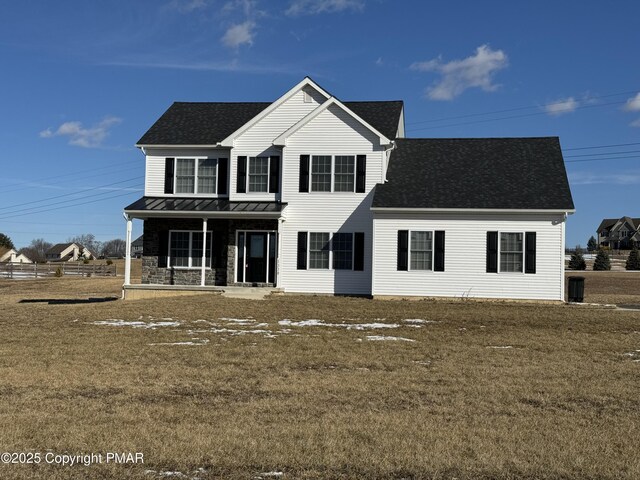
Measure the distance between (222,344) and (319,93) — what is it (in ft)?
50.7

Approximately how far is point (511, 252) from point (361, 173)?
6.38 meters

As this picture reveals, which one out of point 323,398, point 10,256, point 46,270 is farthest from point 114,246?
point 323,398

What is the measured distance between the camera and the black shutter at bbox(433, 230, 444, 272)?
23938mm

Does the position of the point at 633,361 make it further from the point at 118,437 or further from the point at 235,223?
the point at 235,223

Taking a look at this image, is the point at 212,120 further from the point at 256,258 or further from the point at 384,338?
the point at 384,338

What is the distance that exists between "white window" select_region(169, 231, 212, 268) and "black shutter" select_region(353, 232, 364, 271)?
608 centimetres

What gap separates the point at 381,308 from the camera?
2056 centimetres

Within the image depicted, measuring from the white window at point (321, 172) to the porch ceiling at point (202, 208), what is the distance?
1539 millimetres

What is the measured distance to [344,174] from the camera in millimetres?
25469

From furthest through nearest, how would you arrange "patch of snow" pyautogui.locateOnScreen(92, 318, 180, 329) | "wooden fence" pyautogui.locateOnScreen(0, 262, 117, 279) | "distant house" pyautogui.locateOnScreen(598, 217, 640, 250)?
"distant house" pyautogui.locateOnScreen(598, 217, 640, 250)
"wooden fence" pyautogui.locateOnScreen(0, 262, 117, 279)
"patch of snow" pyautogui.locateOnScreen(92, 318, 180, 329)

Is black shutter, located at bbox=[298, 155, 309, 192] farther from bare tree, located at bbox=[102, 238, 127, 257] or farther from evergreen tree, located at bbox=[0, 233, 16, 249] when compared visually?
bare tree, located at bbox=[102, 238, 127, 257]

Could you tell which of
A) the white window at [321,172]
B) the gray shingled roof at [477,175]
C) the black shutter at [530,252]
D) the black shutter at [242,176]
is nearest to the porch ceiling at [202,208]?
the black shutter at [242,176]

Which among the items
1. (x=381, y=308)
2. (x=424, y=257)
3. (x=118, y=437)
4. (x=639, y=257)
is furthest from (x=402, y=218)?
(x=639, y=257)

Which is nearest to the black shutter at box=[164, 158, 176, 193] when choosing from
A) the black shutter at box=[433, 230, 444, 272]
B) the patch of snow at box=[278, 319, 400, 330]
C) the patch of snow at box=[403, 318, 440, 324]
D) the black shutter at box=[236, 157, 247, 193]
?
the black shutter at box=[236, 157, 247, 193]
